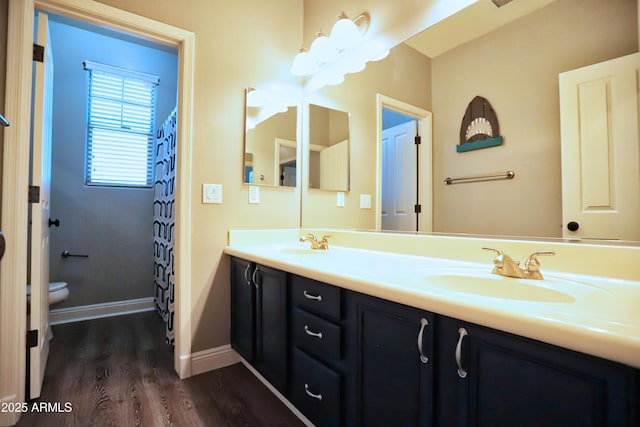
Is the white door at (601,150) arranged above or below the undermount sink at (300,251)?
above

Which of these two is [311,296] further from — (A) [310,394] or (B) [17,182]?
(B) [17,182]

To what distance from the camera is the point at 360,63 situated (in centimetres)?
188

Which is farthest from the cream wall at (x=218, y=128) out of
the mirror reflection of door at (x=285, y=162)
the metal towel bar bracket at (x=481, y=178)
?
the metal towel bar bracket at (x=481, y=178)

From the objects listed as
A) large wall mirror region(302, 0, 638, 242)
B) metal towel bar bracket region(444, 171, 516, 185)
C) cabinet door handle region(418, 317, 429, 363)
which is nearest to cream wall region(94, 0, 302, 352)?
large wall mirror region(302, 0, 638, 242)

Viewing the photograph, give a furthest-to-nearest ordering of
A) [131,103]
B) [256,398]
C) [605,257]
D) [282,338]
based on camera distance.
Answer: [131,103]
[256,398]
[282,338]
[605,257]

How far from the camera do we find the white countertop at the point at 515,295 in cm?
50

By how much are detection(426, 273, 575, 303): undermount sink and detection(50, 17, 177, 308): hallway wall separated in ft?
10.1

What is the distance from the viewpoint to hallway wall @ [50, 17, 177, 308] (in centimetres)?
277

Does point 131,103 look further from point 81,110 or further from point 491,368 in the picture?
point 491,368

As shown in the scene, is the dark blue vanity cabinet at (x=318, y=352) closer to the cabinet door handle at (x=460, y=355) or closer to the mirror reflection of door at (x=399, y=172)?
the cabinet door handle at (x=460, y=355)

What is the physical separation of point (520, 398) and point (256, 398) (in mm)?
1368

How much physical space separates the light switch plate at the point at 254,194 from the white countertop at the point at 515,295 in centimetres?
67

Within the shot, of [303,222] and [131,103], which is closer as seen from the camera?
Answer: [303,222]

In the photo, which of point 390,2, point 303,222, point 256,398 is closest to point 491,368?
point 256,398
